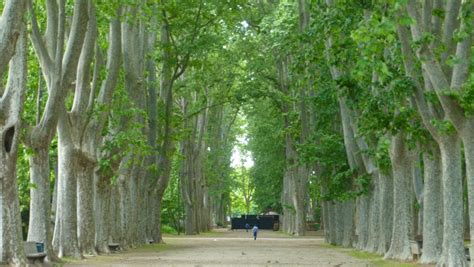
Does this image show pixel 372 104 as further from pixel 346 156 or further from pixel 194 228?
pixel 194 228

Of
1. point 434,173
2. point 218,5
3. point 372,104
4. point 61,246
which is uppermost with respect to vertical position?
point 218,5

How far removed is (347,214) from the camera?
38.2 meters

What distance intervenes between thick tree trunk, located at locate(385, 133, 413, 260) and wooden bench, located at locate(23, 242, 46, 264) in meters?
11.3

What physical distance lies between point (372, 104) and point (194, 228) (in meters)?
45.4

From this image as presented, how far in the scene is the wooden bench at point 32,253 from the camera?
18688 mm

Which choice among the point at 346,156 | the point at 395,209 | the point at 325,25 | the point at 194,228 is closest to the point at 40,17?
the point at 325,25

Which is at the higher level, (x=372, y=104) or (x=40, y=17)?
(x=40, y=17)

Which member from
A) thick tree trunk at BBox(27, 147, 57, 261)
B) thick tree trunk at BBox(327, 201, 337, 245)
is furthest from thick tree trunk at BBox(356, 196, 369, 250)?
thick tree trunk at BBox(27, 147, 57, 261)

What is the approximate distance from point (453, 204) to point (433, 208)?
12.0 feet

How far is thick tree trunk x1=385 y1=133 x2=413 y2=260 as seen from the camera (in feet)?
84.2

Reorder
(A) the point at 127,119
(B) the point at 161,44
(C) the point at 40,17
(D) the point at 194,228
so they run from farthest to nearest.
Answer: (D) the point at 194,228 → (B) the point at 161,44 → (A) the point at 127,119 → (C) the point at 40,17

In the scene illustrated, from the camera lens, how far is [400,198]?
25.9m

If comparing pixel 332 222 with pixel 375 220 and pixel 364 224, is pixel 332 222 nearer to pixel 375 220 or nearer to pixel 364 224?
pixel 364 224

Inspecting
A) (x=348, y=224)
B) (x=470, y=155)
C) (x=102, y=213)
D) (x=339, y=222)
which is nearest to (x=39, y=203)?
(x=102, y=213)
